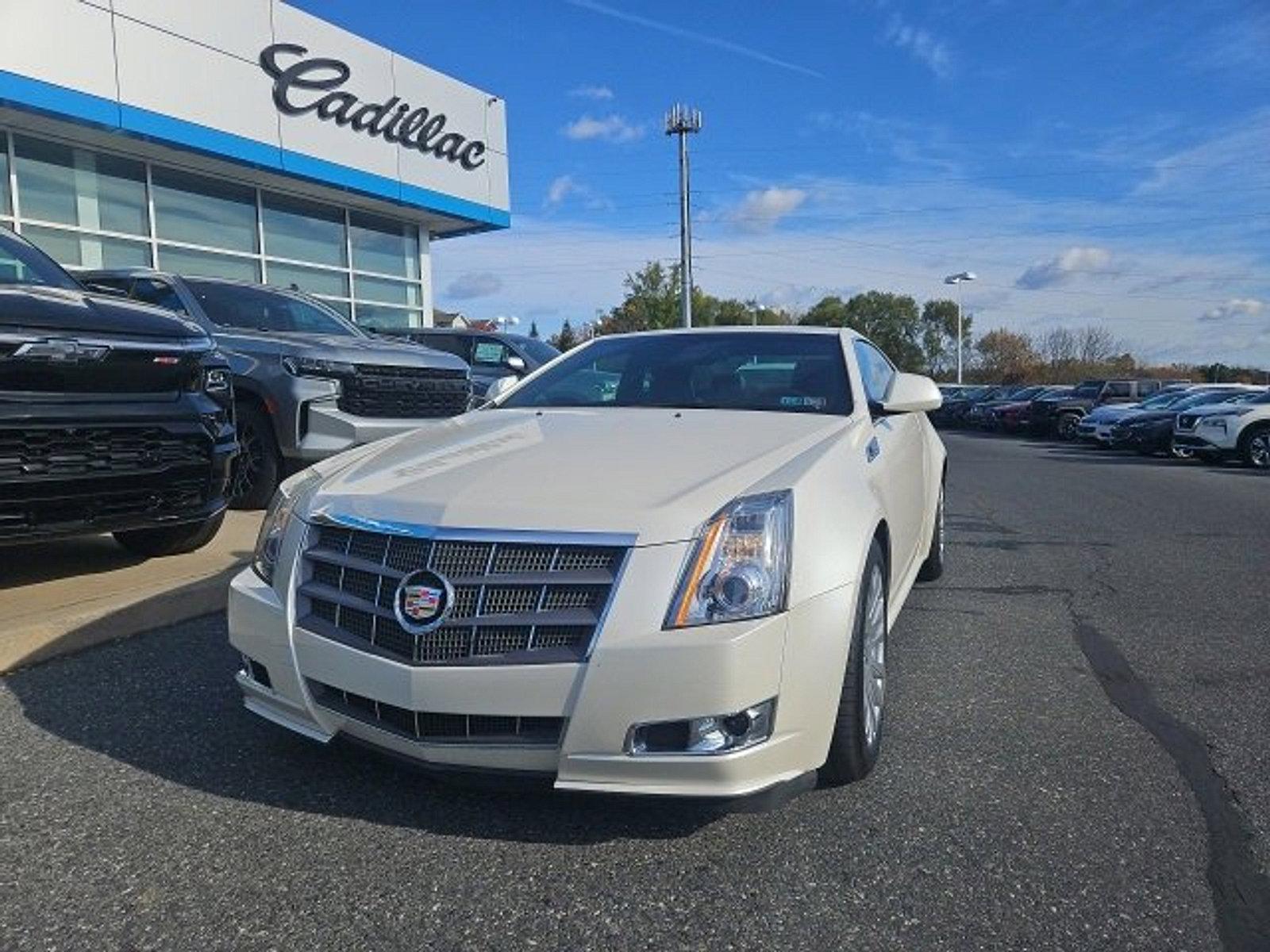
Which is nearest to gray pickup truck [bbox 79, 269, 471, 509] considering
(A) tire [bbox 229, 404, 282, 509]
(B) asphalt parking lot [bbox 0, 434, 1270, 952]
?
(A) tire [bbox 229, 404, 282, 509]

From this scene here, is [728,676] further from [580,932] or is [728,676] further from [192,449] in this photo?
[192,449]

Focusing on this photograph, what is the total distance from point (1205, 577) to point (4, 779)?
6.43m

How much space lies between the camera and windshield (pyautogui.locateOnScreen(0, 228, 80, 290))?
475 cm

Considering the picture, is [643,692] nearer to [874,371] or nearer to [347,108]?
[874,371]

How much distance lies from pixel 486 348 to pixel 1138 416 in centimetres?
1362

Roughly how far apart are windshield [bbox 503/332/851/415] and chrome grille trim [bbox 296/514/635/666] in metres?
1.56

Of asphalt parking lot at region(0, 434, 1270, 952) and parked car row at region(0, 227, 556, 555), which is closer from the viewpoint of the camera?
asphalt parking lot at region(0, 434, 1270, 952)

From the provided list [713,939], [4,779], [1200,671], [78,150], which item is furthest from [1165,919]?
[78,150]

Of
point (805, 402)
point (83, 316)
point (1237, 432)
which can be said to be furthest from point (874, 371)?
point (1237, 432)

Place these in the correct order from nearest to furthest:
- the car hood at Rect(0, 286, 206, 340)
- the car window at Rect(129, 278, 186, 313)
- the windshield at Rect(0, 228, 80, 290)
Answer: the car hood at Rect(0, 286, 206, 340)
the windshield at Rect(0, 228, 80, 290)
the car window at Rect(129, 278, 186, 313)

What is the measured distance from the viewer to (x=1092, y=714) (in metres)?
3.57

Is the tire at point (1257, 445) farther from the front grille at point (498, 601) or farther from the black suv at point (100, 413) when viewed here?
the front grille at point (498, 601)

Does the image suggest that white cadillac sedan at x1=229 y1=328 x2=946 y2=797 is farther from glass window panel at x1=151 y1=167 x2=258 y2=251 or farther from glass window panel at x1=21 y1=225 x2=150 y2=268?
glass window panel at x1=151 y1=167 x2=258 y2=251

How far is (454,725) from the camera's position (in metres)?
2.46
